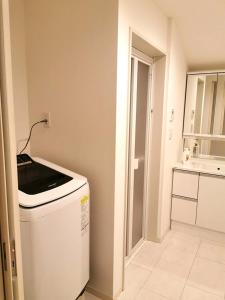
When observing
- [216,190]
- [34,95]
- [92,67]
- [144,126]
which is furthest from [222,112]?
[34,95]

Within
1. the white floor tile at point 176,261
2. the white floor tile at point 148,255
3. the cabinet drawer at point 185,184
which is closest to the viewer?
the white floor tile at point 176,261

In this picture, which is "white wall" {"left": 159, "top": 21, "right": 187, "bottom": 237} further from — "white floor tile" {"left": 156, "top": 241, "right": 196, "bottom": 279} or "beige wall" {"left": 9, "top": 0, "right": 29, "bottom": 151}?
"beige wall" {"left": 9, "top": 0, "right": 29, "bottom": 151}

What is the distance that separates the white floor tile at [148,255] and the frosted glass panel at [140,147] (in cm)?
12

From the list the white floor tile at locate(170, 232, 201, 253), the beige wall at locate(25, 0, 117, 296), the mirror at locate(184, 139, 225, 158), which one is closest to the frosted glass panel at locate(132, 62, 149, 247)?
the white floor tile at locate(170, 232, 201, 253)

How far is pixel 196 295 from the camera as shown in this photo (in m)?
1.93

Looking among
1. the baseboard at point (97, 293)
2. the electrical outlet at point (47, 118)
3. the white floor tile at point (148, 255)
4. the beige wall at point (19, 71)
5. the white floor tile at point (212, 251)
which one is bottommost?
the white floor tile at point (212, 251)

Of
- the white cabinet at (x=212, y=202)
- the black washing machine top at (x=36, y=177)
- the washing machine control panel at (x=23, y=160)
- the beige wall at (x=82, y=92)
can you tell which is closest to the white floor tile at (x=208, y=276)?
the white cabinet at (x=212, y=202)

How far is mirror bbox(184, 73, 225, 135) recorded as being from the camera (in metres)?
2.92

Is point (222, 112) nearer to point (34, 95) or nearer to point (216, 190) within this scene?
point (216, 190)

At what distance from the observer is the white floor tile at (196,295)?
191 cm

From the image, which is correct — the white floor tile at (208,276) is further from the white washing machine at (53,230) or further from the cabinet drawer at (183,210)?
the white washing machine at (53,230)

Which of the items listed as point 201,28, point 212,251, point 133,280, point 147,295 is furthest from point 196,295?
point 201,28

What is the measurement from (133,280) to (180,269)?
50 centimetres

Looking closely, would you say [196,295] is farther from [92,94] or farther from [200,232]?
[92,94]
